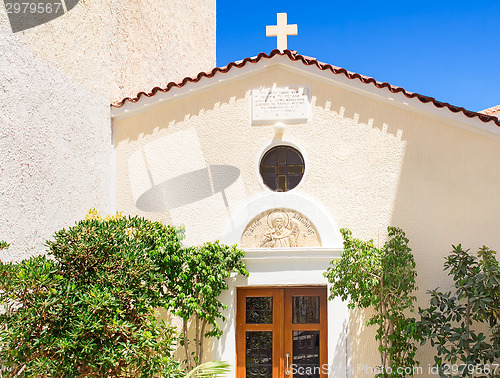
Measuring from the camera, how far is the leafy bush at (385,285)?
779 centimetres

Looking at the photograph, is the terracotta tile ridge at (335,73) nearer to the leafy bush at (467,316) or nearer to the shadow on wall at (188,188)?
the shadow on wall at (188,188)

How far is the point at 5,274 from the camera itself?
6160mm

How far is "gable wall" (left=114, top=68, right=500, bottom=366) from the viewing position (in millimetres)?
8312

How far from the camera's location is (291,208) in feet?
28.7

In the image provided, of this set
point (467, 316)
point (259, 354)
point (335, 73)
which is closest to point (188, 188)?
point (259, 354)

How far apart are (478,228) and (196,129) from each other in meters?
4.47

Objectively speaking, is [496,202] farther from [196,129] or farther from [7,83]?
[7,83]

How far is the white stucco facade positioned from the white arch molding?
2027 millimetres

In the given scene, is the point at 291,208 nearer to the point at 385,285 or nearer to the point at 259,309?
the point at 259,309

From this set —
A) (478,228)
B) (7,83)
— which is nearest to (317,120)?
(478,228)

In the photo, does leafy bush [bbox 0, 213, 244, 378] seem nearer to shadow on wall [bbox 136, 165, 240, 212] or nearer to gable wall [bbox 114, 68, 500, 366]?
shadow on wall [bbox 136, 165, 240, 212]

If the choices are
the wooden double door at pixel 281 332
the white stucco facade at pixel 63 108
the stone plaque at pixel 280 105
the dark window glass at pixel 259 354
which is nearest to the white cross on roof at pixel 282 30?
the stone plaque at pixel 280 105

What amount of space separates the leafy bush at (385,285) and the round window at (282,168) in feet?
4.29

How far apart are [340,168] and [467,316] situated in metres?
2.71
